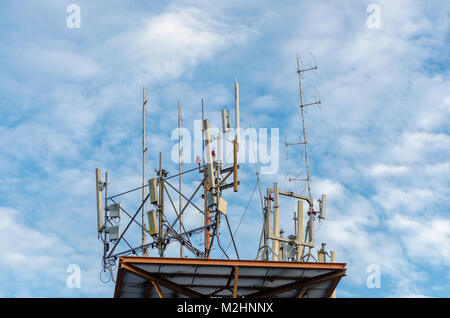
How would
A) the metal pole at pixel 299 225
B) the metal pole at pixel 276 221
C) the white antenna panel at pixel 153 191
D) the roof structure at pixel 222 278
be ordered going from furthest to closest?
the metal pole at pixel 299 225 → the metal pole at pixel 276 221 → the white antenna panel at pixel 153 191 → the roof structure at pixel 222 278

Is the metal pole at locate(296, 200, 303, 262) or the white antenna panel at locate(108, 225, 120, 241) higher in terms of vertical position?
the metal pole at locate(296, 200, 303, 262)

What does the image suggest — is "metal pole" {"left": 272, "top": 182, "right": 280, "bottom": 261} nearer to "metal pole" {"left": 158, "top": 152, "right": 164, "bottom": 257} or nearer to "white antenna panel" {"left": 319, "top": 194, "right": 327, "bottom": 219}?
"white antenna panel" {"left": 319, "top": 194, "right": 327, "bottom": 219}

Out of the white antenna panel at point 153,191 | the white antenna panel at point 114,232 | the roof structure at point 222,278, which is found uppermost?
the white antenna panel at point 153,191

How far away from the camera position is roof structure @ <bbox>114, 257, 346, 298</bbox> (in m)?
28.0

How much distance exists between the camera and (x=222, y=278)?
2961 cm

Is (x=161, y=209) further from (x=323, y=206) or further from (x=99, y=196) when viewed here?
(x=323, y=206)

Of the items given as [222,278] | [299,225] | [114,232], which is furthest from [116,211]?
[299,225]

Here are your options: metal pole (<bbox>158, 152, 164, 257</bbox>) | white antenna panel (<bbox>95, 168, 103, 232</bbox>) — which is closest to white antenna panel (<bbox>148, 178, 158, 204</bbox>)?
metal pole (<bbox>158, 152, 164, 257</bbox>)

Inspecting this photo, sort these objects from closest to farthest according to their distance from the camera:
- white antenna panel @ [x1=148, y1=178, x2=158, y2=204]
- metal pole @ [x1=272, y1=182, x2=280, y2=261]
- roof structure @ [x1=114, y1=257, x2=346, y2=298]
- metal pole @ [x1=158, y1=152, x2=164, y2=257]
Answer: roof structure @ [x1=114, y1=257, x2=346, y2=298] → metal pole @ [x1=158, y1=152, x2=164, y2=257] → white antenna panel @ [x1=148, y1=178, x2=158, y2=204] → metal pole @ [x1=272, y1=182, x2=280, y2=261]

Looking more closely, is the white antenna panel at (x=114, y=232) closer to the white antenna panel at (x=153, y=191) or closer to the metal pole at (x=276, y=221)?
the white antenna panel at (x=153, y=191)

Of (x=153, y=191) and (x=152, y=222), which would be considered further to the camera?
(x=153, y=191)

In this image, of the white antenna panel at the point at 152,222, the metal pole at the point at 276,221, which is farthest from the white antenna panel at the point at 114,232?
the metal pole at the point at 276,221

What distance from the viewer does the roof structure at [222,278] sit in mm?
27953
